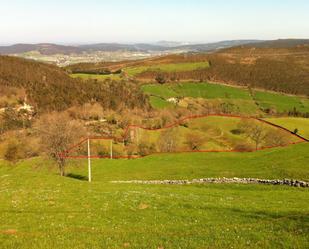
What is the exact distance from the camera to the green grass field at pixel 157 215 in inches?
682

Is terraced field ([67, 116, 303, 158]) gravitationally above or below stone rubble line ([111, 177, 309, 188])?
below

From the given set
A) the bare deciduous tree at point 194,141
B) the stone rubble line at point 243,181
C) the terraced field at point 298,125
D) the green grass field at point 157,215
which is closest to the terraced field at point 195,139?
the bare deciduous tree at point 194,141

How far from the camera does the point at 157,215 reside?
2409 centimetres

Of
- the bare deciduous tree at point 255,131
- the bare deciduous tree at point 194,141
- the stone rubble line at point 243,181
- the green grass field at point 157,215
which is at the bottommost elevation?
the bare deciduous tree at point 194,141

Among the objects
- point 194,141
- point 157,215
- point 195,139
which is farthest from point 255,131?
point 157,215

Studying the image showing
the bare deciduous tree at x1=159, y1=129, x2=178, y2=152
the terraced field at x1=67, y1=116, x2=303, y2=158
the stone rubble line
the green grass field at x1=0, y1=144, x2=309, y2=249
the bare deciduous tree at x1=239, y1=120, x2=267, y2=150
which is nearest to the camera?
the green grass field at x1=0, y1=144, x2=309, y2=249

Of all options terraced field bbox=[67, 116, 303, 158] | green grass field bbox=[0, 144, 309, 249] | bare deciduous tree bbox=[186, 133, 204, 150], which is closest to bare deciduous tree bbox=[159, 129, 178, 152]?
terraced field bbox=[67, 116, 303, 158]

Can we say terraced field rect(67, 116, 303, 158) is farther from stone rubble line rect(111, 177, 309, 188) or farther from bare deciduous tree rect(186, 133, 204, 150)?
stone rubble line rect(111, 177, 309, 188)

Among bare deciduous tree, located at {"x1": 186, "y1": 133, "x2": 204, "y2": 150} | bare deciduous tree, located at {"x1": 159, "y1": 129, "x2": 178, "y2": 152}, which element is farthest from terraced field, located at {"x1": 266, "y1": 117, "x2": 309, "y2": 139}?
bare deciduous tree, located at {"x1": 159, "y1": 129, "x2": 178, "y2": 152}

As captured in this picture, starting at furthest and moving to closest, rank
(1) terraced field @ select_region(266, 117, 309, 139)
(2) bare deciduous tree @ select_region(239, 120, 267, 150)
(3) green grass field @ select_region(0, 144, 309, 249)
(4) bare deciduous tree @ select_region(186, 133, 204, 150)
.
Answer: (1) terraced field @ select_region(266, 117, 309, 139) → (4) bare deciduous tree @ select_region(186, 133, 204, 150) → (2) bare deciduous tree @ select_region(239, 120, 267, 150) → (3) green grass field @ select_region(0, 144, 309, 249)

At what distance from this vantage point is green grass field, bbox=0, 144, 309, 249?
56.9 ft

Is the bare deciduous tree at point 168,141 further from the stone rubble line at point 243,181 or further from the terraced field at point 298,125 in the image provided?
the stone rubble line at point 243,181

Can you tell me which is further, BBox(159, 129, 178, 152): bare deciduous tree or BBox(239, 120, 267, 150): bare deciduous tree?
BBox(239, 120, 267, 150): bare deciduous tree

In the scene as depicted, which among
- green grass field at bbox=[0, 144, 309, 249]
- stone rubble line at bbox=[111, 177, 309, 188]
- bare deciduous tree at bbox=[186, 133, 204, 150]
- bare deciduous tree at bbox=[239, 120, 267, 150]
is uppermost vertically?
green grass field at bbox=[0, 144, 309, 249]
